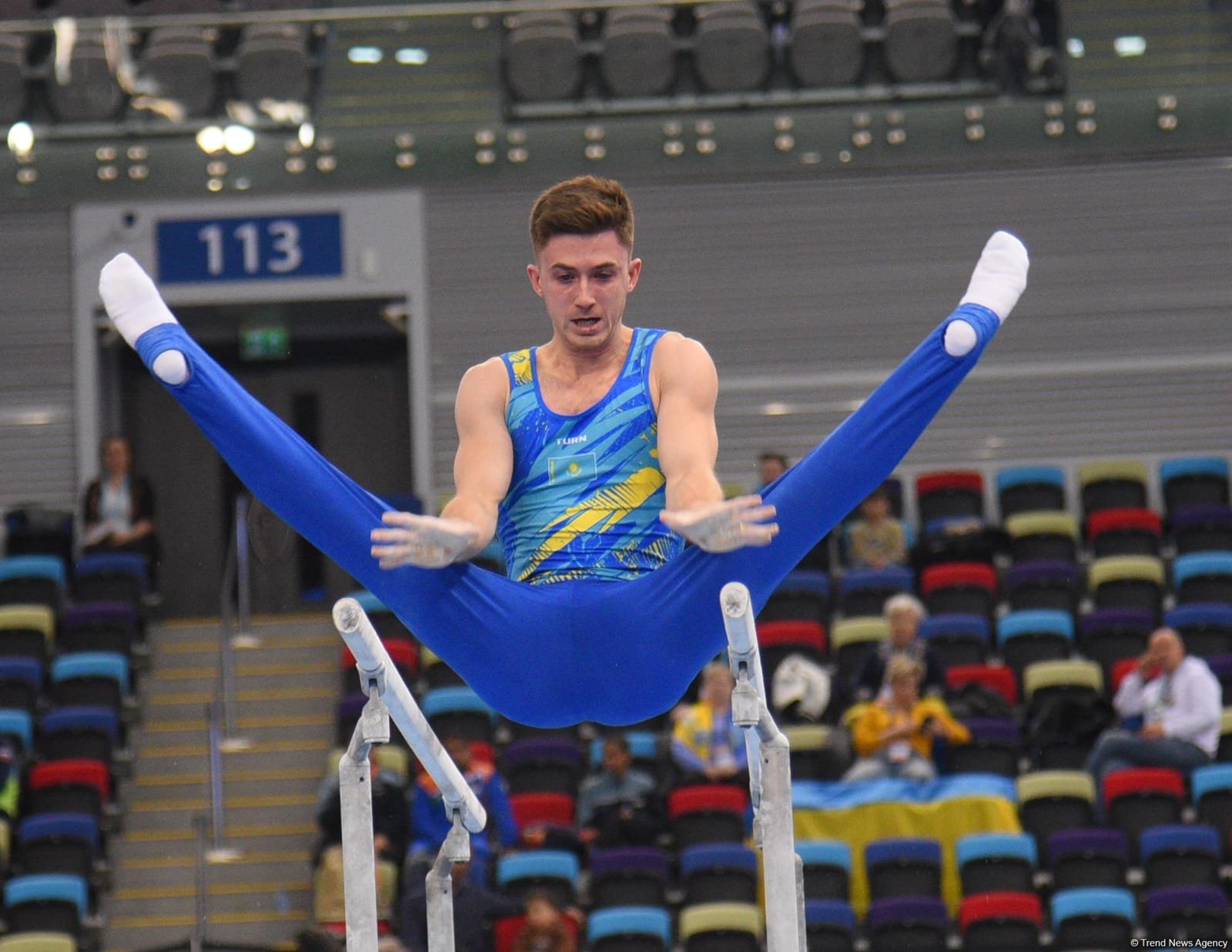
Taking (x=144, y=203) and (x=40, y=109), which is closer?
(x=40, y=109)

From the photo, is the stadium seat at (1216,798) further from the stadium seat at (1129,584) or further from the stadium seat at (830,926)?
the stadium seat at (830,926)

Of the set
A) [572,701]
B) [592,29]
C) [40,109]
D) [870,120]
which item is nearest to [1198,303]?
[870,120]

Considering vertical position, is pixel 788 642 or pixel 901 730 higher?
pixel 788 642

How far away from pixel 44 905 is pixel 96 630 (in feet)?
7.63

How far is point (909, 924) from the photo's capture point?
8.63 metres

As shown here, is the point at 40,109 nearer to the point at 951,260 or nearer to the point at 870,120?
the point at 870,120

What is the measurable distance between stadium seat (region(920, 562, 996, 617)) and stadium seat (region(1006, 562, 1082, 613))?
14cm

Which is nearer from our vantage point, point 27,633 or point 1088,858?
point 1088,858

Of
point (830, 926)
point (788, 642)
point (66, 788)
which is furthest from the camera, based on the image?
point (788, 642)

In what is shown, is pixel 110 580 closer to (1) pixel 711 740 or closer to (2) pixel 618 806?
(2) pixel 618 806

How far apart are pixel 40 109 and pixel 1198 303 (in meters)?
8.18

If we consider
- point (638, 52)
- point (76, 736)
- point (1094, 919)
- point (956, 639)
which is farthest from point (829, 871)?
point (638, 52)

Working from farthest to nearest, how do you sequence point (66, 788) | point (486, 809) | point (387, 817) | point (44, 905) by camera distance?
point (66, 788), point (44, 905), point (387, 817), point (486, 809)

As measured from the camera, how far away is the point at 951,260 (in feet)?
44.7
